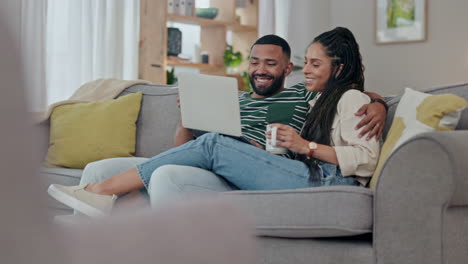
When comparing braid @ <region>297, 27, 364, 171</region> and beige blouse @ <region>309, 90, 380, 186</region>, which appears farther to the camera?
braid @ <region>297, 27, 364, 171</region>

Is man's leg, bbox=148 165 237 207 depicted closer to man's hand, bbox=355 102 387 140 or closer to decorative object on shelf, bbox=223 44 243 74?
man's hand, bbox=355 102 387 140

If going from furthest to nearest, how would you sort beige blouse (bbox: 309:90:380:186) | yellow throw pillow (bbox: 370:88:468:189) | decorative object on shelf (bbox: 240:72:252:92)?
decorative object on shelf (bbox: 240:72:252:92), beige blouse (bbox: 309:90:380:186), yellow throw pillow (bbox: 370:88:468:189)

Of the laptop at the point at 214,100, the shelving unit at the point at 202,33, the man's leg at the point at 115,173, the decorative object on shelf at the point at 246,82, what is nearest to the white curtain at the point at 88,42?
the shelving unit at the point at 202,33

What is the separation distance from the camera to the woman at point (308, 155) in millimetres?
2057

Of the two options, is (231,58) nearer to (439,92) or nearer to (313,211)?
(439,92)

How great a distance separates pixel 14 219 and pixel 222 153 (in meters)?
1.85

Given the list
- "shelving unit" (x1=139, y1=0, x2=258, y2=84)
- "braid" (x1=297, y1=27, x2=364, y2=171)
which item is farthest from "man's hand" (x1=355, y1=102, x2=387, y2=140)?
"shelving unit" (x1=139, y1=0, x2=258, y2=84)

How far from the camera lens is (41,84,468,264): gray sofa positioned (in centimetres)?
164

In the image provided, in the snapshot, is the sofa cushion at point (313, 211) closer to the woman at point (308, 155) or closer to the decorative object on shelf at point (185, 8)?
the woman at point (308, 155)

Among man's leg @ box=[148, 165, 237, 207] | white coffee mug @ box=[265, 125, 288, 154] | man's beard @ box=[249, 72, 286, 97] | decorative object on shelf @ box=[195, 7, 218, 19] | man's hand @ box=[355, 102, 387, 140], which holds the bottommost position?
man's leg @ box=[148, 165, 237, 207]

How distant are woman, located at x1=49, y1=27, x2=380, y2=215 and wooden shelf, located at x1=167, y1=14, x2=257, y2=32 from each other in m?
2.87

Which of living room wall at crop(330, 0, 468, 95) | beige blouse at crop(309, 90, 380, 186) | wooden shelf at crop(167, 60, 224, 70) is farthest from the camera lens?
living room wall at crop(330, 0, 468, 95)

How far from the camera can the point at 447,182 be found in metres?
1.62

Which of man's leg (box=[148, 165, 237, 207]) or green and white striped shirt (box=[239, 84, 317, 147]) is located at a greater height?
green and white striped shirt (box=[239, 84, 317, 147])
